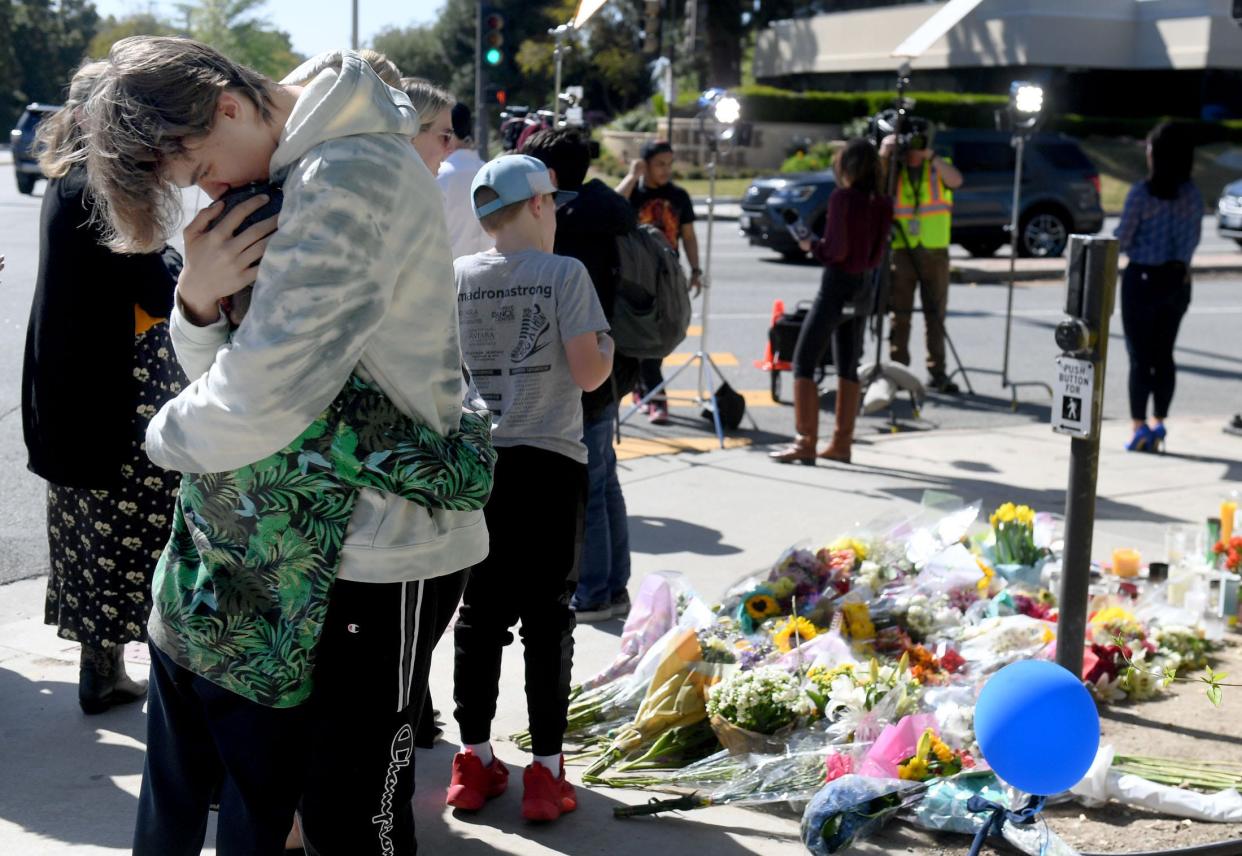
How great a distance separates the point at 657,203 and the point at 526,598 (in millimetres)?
5715

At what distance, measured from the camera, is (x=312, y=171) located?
6.97 ft

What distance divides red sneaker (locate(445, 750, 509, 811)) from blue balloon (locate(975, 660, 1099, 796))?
136cm

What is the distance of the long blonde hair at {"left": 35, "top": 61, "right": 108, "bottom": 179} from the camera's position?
221 centimetres

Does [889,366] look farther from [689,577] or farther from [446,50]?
[446,50]

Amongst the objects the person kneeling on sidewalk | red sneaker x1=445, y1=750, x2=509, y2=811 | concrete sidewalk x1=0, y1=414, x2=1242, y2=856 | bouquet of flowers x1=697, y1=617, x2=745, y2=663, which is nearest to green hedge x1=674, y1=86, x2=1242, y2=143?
concrete sidewalk x1=0, y1=414, x2=1242, y2=856

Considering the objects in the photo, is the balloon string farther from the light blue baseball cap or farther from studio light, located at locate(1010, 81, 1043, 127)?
studio light, located at locate(1010, 81, 1043, 127)

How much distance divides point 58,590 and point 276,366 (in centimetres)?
243

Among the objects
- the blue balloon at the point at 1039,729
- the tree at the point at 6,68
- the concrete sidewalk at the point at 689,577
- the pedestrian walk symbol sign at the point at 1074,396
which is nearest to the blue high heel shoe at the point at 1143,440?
the concrete sidewalk at the point at 689,577

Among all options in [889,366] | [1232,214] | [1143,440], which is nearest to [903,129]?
[889,366]

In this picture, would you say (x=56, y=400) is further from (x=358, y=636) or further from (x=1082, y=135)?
(x=1082, y=135)

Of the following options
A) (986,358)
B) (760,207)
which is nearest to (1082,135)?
(760,207)

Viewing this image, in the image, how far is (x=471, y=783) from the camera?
3.58 m

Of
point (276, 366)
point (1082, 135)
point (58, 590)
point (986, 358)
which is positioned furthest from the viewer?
point (1082, 135)

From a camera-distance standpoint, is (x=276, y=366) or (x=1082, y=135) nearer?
(x=276, y=366)
